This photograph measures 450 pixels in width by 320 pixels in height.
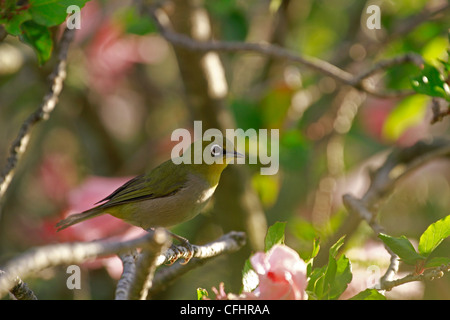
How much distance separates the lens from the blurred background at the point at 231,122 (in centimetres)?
266

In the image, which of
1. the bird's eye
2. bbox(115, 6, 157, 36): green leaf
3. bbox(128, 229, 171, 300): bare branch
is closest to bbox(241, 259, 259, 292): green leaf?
bbox(128, 229, 171, 300): bare branch

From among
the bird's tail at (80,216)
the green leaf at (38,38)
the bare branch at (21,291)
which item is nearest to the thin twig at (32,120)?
the green leaf at (38,38)

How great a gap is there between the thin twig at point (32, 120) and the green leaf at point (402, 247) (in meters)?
0.97

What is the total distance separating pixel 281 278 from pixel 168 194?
861 mm

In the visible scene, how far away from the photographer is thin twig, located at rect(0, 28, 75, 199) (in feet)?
5.39

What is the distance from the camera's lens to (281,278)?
4.05 ft

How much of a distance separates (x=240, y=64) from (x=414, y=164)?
214 cm

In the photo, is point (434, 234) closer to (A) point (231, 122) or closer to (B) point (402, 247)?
(B) point (402, 247)

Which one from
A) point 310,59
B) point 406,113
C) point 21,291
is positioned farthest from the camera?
point 406,113

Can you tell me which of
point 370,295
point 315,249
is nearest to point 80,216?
point 315,249

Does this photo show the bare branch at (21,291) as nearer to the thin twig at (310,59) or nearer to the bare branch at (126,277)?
the bare branch at (126,277)

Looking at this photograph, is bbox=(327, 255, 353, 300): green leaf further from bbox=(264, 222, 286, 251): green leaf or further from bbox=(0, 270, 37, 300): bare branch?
bbox=(0, 270, 37, 300): bare branch

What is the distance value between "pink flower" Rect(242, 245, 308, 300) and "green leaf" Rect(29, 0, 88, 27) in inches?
32.0
